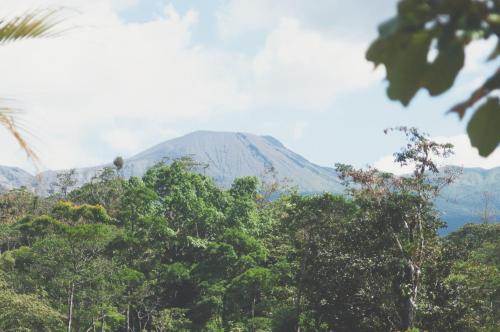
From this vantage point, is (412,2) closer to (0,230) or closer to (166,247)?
(166,247)

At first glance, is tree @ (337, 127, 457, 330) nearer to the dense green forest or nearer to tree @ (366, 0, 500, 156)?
the dense green forest

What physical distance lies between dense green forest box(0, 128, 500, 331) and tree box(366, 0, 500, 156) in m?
14.2

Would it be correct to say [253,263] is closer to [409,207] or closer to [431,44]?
[409,207]

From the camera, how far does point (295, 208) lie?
21344 millimetres

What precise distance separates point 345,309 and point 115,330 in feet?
44.7

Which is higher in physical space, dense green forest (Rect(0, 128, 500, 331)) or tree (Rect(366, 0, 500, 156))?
dense green forest (Rect(0, 128, 500, 331))

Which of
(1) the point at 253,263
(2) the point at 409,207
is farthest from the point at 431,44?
(1) the point at 253,263

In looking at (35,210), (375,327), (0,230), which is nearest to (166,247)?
(0,230)

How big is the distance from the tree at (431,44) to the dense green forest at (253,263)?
46.6 ft

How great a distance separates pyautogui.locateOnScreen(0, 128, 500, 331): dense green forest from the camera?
17031mm

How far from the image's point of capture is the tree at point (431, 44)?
2.57 ft

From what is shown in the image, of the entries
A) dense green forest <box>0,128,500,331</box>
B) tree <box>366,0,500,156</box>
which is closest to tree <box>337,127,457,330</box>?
dense green forest <box>0,128,500,331</box>

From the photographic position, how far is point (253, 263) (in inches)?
1073

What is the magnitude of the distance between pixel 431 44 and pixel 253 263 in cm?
2687
